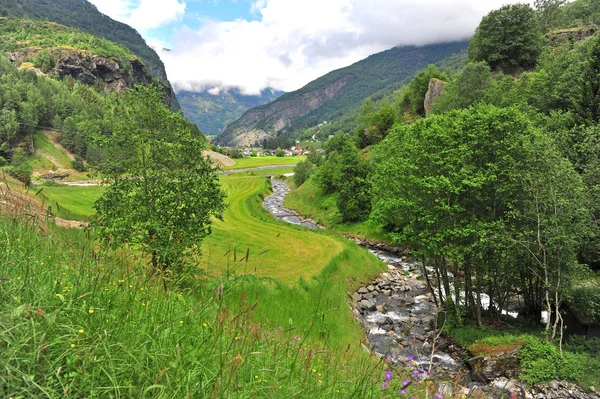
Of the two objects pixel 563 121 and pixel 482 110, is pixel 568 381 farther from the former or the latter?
pixel 563 121

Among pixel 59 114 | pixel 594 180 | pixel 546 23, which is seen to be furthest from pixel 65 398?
pixel 59 114

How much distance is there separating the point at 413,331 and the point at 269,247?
19.9 metres

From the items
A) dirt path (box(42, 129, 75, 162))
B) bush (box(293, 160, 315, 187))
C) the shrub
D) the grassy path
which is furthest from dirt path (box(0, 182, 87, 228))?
dirt path (box(42, 129, 75, 162))

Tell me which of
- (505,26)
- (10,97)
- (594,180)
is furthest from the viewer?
(10,97)

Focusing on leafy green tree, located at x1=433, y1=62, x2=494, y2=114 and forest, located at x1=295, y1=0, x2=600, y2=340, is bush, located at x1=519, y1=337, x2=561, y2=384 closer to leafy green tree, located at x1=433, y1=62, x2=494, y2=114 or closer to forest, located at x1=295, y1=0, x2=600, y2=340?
forest, located at x1=295, y1=0, x2=600, y2=340

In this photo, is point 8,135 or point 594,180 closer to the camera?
point 594,180

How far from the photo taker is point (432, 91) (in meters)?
82.3

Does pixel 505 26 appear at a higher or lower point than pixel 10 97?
lower

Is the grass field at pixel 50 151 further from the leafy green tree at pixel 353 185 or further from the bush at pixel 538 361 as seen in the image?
the bush at pixel 538 361

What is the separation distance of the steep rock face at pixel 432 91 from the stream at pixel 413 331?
5191 cm

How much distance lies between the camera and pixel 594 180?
22812mm

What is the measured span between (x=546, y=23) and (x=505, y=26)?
42.4 meters

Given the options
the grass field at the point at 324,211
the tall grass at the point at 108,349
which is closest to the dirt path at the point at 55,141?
the grass field at the point at 324,211

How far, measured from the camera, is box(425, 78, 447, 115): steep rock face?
8069 cm
